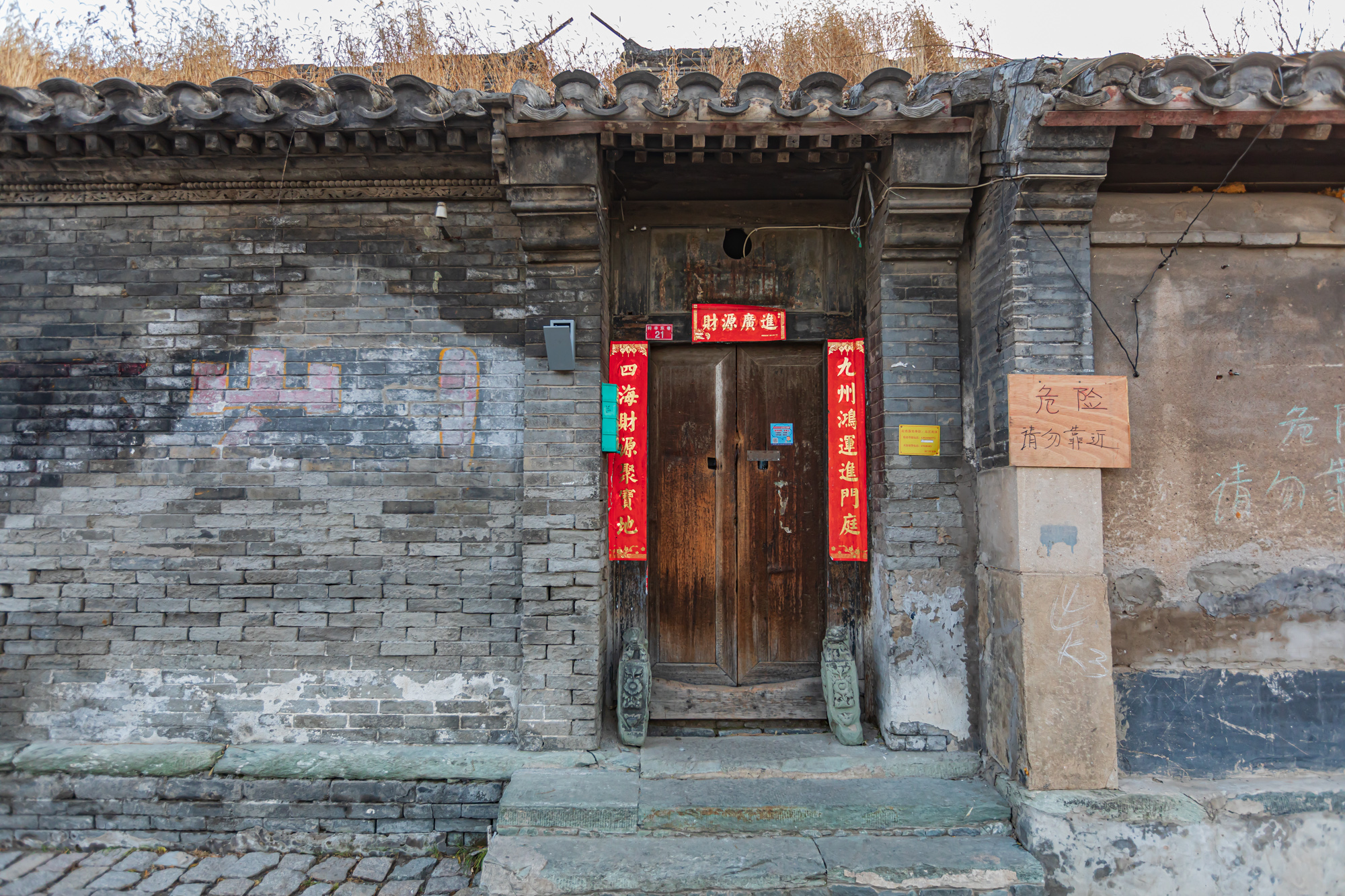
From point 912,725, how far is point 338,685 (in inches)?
144

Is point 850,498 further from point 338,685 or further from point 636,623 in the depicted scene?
point 338,685

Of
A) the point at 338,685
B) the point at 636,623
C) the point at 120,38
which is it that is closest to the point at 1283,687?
the point at 636,623

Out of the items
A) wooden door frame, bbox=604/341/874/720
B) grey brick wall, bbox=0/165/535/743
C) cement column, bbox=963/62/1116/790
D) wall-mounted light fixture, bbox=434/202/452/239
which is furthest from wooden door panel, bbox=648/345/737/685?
wall-mounted light fixture, bbox=434/202/452/239

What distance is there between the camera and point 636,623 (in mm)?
4641

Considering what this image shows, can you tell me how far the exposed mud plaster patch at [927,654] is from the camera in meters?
4.13

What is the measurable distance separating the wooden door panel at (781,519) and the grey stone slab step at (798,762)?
0.61 meters

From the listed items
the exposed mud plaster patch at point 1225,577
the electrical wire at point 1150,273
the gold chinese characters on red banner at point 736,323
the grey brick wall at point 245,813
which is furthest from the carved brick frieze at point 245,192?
the exposed mud plaster patch at point 1225,577

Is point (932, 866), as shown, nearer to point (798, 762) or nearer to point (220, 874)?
point (798, 762)

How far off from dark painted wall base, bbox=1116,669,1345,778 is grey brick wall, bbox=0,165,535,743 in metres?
3.78

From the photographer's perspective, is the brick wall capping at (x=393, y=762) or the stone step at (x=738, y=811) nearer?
the stone step at (x=738, y=811)

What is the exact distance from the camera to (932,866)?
10.9 ft

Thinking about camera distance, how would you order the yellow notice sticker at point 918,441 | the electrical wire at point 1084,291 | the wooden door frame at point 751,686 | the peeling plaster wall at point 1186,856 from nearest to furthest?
the peeling plaster wall at point 1186,856, the electrical wire at point 1084,291, the yellow notice sticker at point 918,441, the wooden door frame at point 751,686

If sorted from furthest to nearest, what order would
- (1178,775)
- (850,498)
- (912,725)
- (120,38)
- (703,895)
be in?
(120,38), (850,498), (912,725), (1178,775), (703,895)

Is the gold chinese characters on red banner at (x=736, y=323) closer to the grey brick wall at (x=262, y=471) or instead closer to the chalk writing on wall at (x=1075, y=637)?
the grey brick wall at (x=262, y=471)
